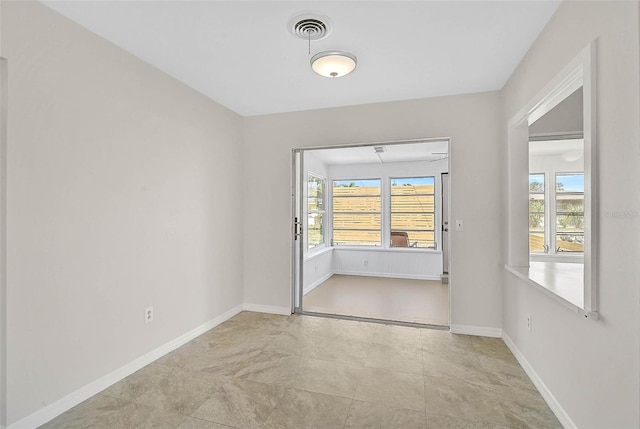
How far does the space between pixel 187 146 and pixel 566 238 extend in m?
4.85

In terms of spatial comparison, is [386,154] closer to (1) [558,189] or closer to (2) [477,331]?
(1) [558,189]

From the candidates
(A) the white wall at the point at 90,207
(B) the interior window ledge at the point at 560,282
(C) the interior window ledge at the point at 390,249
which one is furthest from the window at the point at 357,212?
(A) the white wall at the point at 90,207

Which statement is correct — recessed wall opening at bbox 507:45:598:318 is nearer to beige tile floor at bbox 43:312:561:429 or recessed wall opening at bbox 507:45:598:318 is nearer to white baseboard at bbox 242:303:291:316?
beige tile floor at bbox 43:312:561:429

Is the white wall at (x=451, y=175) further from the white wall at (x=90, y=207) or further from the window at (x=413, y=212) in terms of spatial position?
the window at (x=413, y=212)

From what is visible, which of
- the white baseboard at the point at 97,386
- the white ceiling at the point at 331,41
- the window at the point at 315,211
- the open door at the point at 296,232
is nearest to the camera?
the white baseboard at the point at 97,386

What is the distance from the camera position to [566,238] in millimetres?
4227

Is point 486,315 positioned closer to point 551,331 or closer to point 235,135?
point 551,331

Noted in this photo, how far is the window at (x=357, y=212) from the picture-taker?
6.51 m

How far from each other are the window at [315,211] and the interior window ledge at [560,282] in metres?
3.46

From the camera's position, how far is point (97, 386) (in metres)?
2.12

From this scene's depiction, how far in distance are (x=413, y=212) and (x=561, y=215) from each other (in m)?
2.48

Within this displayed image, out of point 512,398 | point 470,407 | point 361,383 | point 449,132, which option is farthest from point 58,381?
point 449,132

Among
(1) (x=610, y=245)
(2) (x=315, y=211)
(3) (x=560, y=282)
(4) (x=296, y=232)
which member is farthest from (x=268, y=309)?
(1) (x=610, y=245)

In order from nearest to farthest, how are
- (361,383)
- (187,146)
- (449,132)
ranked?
1. (361,383)
2. (187,146)
3. (449,132)
